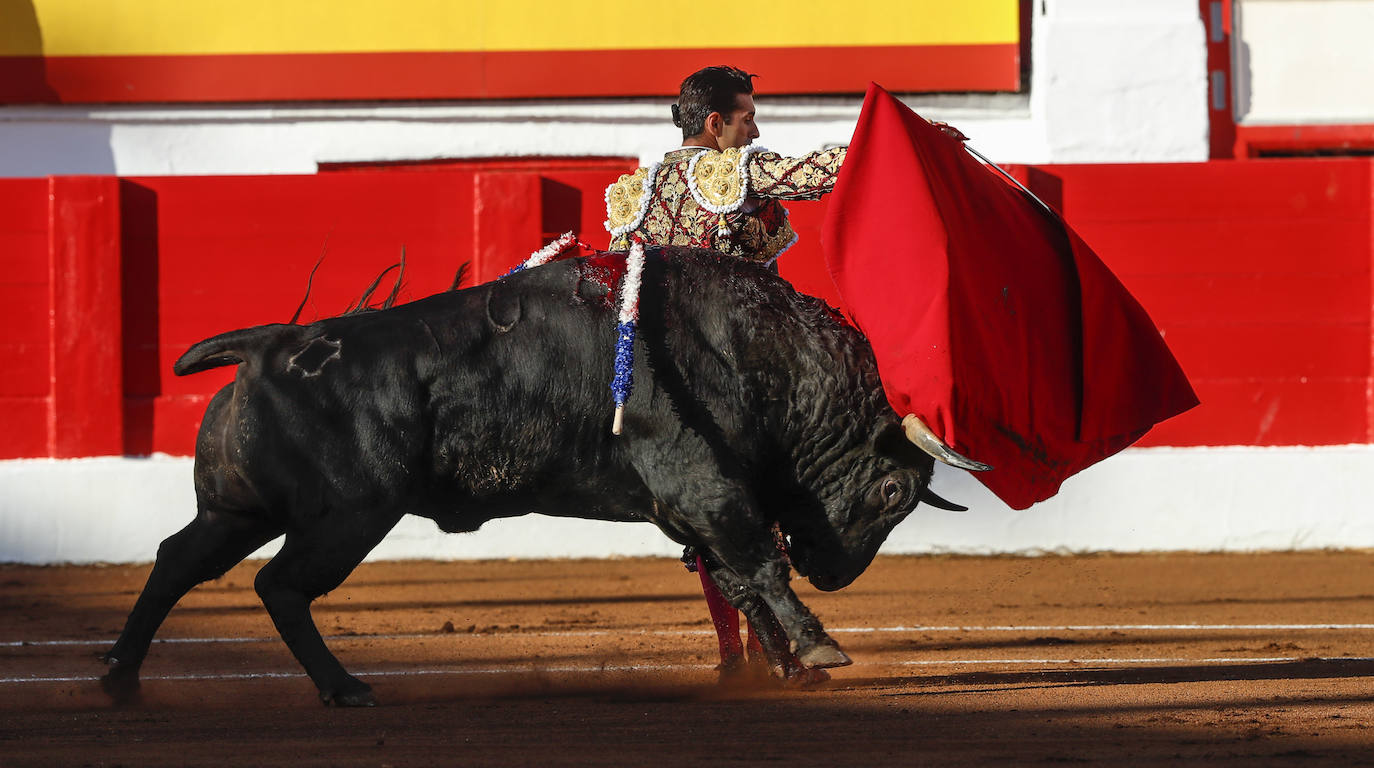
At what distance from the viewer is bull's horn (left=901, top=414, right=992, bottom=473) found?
301cm

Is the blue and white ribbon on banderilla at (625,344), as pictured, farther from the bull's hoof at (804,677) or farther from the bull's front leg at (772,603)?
the bull's hoof at (804,677)

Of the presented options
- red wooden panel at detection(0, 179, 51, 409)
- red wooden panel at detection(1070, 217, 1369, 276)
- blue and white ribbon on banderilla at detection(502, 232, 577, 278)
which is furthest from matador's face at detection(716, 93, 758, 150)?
red wooden panel at detection(0, 179, 51, 409)

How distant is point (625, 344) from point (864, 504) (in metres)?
0.66

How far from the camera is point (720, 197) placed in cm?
330

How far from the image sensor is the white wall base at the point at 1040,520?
20.0ft

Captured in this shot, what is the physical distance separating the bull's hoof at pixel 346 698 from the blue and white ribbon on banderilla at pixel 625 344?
0.73 metres

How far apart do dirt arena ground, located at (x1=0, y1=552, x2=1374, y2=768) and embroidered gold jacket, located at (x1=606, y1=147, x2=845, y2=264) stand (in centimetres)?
100

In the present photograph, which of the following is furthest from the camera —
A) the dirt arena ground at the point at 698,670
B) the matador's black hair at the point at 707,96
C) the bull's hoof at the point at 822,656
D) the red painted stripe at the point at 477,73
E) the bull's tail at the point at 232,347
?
the red painted stripe at the point at 477,73

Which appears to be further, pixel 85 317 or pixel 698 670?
pixel 85 317

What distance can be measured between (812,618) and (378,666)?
4.27 ft

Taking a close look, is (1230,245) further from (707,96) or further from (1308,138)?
(707,96)

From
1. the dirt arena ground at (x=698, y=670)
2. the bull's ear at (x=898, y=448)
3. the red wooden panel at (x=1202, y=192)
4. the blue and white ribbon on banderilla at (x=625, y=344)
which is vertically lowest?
the dirt arena ground at (x=698, y=670)

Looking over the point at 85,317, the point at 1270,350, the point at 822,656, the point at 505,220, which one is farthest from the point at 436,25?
the point at 822,656

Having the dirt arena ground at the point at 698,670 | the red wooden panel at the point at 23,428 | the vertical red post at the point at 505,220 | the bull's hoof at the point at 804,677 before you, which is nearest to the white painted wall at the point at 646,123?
the vertical red post at the point at 505,220
